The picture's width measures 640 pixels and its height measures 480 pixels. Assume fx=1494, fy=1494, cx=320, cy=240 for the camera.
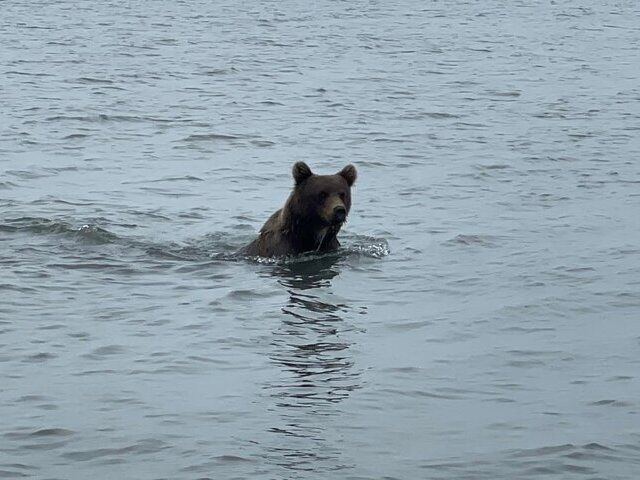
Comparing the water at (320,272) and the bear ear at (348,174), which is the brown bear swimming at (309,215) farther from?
the water at (320,272)

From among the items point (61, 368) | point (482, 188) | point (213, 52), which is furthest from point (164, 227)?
point (213, 52)

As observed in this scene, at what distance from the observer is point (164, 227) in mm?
14789

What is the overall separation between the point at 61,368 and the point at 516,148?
11.1 m

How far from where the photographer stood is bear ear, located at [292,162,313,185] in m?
12.9

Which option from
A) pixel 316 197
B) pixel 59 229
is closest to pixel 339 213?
pixel 316 197

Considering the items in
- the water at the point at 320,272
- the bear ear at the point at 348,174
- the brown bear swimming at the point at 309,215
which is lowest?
the water at the point at 320,272

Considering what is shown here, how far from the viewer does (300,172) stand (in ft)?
42.4

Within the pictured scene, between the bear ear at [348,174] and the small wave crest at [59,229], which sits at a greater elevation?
the bear ear at [348,174]

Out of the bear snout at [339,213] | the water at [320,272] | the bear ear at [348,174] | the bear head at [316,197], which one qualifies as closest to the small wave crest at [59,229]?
the water at [320,272]

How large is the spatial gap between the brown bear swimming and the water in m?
0.18

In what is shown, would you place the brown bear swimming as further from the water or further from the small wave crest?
the small wave crest

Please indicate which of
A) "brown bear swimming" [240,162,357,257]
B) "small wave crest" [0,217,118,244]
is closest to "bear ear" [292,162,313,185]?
"brown bear swimming" [240,162,357,257]

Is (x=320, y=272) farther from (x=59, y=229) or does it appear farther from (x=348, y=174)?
(x=59, y=229)

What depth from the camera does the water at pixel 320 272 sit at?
8.27 meters
